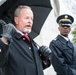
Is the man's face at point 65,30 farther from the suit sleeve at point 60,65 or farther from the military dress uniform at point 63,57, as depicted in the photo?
the suit sleeve at point 60,65

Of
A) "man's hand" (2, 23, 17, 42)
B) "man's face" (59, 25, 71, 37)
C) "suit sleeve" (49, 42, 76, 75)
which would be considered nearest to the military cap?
"man's face" (59, 25, 71, 37)

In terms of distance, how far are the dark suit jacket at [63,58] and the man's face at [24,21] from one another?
1.14 metres

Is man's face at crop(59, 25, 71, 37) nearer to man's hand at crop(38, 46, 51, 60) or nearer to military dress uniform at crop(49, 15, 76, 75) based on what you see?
military dress uniform at crop(49, 15, 76, 75)

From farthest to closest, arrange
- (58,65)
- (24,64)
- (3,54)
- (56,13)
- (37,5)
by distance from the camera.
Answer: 1. (56,13)
2. (58,65)
3. (37,5)
4. (24,64)
5. (3,54)

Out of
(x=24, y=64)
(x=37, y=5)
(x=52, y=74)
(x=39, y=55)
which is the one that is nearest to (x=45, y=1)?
(x=37, y=5)

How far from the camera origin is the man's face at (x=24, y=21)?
Result: 3.46 metres

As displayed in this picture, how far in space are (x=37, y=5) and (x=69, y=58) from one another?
3.31ft

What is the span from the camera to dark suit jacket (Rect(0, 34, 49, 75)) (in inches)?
129

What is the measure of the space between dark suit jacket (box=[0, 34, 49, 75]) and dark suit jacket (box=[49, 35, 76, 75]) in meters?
1.00

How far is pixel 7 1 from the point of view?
3504 mm

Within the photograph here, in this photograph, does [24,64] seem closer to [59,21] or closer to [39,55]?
[39,55]

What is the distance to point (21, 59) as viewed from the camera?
334cm

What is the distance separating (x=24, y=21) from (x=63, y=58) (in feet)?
4.21

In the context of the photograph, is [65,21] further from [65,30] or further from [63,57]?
[63,57]
